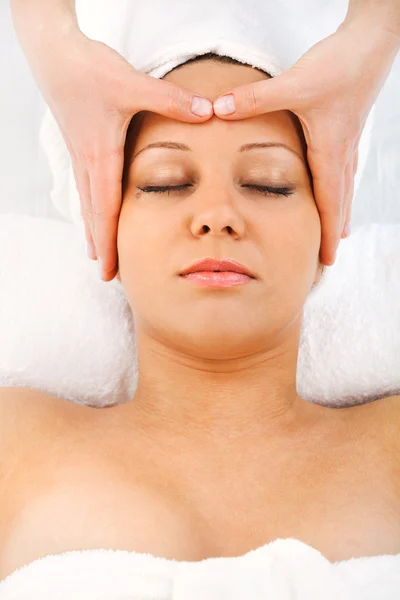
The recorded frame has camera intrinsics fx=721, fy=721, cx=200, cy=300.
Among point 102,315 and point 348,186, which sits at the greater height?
point 348,186

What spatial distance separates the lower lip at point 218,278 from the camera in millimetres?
1156

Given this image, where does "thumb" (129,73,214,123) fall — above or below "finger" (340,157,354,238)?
above

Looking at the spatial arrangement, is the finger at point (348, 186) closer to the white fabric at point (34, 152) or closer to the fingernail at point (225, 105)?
the fingernail at point (225, 105)

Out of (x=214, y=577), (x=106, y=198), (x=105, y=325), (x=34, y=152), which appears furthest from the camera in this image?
(x=34, y=152)

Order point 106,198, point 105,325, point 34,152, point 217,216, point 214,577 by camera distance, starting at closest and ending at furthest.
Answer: point 214,577
point 217,216
point 106,198
point 105,325
point 34,152

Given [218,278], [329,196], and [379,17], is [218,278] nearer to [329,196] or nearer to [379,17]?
[329,196]

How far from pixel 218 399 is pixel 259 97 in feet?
1.73

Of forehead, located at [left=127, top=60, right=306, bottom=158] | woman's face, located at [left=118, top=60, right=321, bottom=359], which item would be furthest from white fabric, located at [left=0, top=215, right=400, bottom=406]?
forehead, located at [left=127, top=60, right=306, bottom=158]

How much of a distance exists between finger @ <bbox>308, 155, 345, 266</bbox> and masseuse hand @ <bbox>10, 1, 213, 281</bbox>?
0.73ft

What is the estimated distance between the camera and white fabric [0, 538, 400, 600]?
0.99 meters

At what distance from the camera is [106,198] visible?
1.26 metres

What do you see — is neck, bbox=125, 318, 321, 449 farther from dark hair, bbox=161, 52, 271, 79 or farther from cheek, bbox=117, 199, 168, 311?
dark hair, bbox=161, 52, 271, 79

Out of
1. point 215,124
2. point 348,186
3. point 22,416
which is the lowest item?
point 22,416

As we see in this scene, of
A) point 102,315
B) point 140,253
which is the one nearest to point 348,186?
point 140,253
